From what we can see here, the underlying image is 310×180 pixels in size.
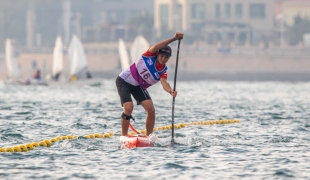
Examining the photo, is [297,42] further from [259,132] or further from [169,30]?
[259,132]

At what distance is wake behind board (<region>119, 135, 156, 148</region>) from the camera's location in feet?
69.6

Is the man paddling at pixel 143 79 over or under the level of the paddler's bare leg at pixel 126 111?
over

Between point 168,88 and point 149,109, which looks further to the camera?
point 149,109

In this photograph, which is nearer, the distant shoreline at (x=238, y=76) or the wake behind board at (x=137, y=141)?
the wake behind board at (x=137, y=141)

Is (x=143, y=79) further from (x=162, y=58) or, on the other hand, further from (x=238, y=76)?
(x=238, y=76)

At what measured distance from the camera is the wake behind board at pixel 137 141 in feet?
69.6

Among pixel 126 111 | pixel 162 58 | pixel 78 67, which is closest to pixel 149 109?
pixel 126 111

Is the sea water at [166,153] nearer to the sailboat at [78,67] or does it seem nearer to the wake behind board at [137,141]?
the wake behind board at [137,141]

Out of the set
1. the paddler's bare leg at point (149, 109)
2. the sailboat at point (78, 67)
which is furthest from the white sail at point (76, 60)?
the paddler's bare leg at point (149, 109)

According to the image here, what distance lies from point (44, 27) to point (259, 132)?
155289 millimetres

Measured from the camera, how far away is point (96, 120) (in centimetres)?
3147

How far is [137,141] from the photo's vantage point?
21188mm

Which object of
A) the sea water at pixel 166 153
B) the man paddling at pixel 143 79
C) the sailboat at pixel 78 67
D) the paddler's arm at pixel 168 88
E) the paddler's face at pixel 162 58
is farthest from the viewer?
the sailboat at pixel 78 67

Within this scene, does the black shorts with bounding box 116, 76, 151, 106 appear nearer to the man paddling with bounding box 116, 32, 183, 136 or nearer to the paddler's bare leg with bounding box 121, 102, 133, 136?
the man paddling with bounding box 116, 32, 183, 136
